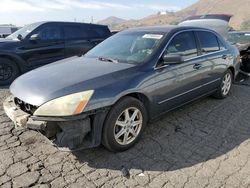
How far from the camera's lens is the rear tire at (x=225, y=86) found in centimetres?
556

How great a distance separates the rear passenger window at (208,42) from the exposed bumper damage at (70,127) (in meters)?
2.58

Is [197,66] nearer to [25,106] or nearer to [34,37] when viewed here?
[25,106]

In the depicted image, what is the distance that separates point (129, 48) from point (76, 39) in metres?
4.51

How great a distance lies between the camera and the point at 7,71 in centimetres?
711

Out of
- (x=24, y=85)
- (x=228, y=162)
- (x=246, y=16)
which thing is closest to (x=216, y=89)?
(x=228, y=162)

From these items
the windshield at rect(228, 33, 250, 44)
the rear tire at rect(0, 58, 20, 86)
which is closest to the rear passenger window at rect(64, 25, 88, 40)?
the rear tire at rect(0, 58, 20, 86)

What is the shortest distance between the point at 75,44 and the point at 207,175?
246 inches

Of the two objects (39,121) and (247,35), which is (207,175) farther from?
(247,35)

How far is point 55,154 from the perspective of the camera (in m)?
3.48

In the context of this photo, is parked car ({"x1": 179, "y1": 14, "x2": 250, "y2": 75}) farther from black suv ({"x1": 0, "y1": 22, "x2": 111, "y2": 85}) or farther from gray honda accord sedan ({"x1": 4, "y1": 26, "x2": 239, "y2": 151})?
gray honda accord sedan ({"x1": 4, "y1": 26, "x2": 239, "y2": 151})

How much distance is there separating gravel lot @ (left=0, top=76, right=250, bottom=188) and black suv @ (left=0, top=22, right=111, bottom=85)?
9.94ft

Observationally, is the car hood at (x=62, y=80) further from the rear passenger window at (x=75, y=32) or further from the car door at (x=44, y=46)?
the rear passenger window at (x=75, y=32)

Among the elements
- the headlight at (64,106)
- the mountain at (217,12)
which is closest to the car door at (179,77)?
the headlight at (64,106)

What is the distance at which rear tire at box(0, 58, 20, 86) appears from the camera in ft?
23.0
